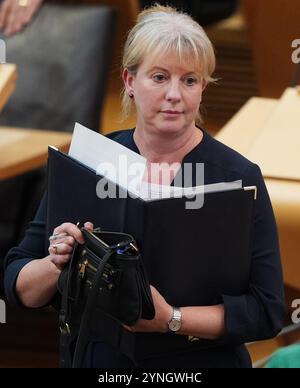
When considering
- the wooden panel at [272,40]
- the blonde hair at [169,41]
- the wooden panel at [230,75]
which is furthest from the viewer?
the wooden panel at [230,75]

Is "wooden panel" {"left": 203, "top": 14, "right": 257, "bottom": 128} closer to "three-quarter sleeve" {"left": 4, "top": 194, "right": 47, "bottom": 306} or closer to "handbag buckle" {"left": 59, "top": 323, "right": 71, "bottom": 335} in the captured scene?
"three-quarter sleeve" {"left": 4, "top": 194, "right": 47, "bottom": 306}

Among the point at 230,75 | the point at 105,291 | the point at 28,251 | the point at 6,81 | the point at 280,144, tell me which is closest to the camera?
the point at 105,291

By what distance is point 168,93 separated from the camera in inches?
58.6

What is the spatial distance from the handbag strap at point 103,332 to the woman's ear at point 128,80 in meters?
0.31

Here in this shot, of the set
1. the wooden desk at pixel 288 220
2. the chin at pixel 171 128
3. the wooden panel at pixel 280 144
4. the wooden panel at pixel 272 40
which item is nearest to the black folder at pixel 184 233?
the chin at pixel 171 128

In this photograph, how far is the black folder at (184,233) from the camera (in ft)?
4.60

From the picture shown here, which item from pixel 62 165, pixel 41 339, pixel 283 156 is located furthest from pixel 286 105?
pixel 62 165

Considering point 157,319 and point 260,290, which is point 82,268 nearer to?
point 157,319

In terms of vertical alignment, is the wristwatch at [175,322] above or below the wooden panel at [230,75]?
below

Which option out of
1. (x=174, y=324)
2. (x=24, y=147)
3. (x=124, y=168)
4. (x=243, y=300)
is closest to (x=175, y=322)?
(x=174, y=324)

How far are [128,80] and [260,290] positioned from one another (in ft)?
1.19

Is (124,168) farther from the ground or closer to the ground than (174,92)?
closer to the ground

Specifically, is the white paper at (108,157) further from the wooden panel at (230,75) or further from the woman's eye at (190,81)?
the wooden panel at (230,75)
